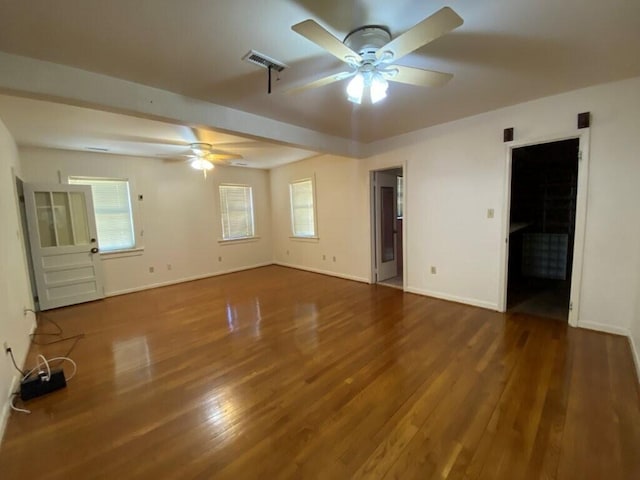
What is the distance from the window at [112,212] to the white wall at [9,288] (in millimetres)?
1226

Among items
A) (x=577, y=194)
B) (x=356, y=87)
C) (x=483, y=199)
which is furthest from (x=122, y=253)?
(x=577, y=194)

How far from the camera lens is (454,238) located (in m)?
3.97

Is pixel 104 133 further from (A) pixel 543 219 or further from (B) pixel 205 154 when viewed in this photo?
(A) pixel 543 219

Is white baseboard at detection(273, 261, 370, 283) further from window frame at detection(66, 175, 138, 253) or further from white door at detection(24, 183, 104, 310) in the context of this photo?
white door at detection(24, 183, 104, 310)

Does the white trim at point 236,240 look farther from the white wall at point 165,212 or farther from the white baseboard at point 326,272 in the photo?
the white baseboard at point 326,272

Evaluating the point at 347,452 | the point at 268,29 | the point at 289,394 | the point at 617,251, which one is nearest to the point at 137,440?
the point at 289,394

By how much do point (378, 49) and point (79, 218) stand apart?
5.20m

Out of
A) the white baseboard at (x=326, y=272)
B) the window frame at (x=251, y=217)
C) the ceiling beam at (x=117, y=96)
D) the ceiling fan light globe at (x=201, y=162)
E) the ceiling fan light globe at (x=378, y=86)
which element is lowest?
the white baseboard at (x=326, y=272)

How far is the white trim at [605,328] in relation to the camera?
9.32 feet

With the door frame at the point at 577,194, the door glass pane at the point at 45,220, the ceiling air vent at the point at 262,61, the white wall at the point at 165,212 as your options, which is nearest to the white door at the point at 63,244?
the door glass pane at the point at 45,220

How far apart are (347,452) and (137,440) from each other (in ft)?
4.27

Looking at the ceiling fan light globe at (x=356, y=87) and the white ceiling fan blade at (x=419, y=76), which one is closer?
the white ceiling fan blade at (x=419, y=76)

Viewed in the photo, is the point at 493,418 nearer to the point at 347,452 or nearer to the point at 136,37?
the point at 347,452

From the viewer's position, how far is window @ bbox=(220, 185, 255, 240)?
650 centimetres
